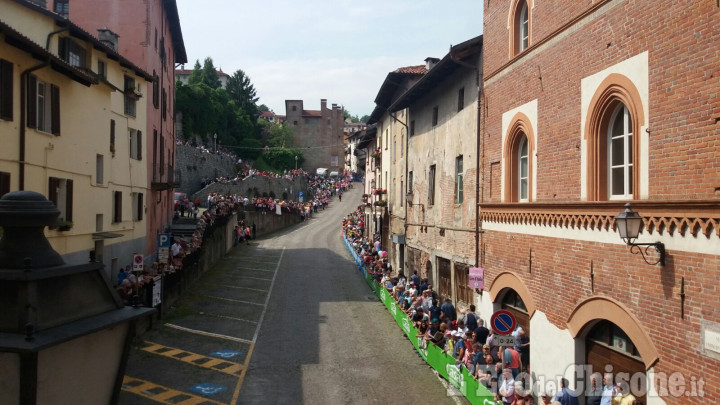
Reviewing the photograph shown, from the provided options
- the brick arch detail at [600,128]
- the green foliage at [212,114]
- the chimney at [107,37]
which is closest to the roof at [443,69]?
the brick arch detail at [600,128]

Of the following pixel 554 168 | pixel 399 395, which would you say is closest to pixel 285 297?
pixel 399 395

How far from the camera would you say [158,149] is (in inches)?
1205

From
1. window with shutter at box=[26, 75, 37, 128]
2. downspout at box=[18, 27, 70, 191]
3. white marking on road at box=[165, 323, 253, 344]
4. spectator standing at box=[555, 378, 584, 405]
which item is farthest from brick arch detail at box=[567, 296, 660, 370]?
window with shutter at box=[26, 75, 37, 128]

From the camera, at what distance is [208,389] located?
14.1m

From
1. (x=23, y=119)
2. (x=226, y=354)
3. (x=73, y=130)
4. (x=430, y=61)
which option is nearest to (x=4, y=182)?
(x=23, y=119)

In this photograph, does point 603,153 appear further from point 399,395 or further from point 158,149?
point 158,149

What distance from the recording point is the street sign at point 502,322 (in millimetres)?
12445

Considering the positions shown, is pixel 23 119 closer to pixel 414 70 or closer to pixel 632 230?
pixel 632 230

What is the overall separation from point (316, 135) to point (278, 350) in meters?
100

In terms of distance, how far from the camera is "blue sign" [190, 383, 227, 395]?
45.5 ft

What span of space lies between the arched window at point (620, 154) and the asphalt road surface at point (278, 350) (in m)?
6.49

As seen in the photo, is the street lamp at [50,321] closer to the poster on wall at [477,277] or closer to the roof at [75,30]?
the poster on wall at [477,277]

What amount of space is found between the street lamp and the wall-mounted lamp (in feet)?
23.9

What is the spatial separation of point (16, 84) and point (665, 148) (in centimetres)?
1463
